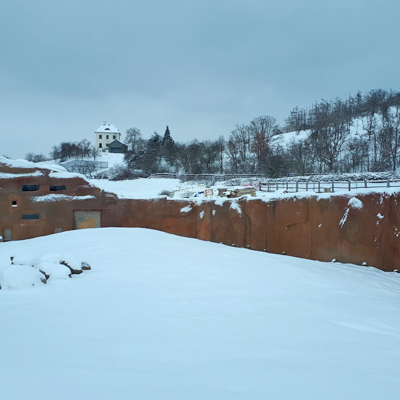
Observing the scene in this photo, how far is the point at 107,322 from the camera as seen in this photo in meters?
3.71

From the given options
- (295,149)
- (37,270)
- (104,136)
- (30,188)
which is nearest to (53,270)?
(37,270)

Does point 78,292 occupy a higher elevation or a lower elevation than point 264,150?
lower

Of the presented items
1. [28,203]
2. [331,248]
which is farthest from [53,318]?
[28,203]

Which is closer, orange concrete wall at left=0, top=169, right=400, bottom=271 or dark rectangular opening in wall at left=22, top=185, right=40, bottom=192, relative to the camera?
orange concrete wall at left=0, top=169, right=400, bottom=271

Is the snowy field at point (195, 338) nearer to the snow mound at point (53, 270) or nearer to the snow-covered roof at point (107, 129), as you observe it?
the snow mound at point (53, 270)

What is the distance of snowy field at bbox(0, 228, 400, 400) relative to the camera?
2.35 m

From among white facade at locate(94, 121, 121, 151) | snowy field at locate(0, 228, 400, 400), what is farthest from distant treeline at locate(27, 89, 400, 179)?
snowy field at locate(0, 228, 400, 400)

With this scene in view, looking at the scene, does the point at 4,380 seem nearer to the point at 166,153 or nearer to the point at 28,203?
the point at 28,203

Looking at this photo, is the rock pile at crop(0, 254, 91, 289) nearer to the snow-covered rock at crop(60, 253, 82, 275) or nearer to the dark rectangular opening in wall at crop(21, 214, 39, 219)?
the snow-covered rock at crop(60, 253, 82, 275)

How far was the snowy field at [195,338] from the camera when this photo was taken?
235 cm

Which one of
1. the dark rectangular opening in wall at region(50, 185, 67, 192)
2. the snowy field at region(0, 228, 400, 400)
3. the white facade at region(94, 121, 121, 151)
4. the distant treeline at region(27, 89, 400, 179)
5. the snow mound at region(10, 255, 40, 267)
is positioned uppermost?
the white facade at region(94, 121, 121, 151)

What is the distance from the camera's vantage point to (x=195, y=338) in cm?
327

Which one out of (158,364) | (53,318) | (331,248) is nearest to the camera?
(158,364)

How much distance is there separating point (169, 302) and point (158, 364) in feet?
6.23
